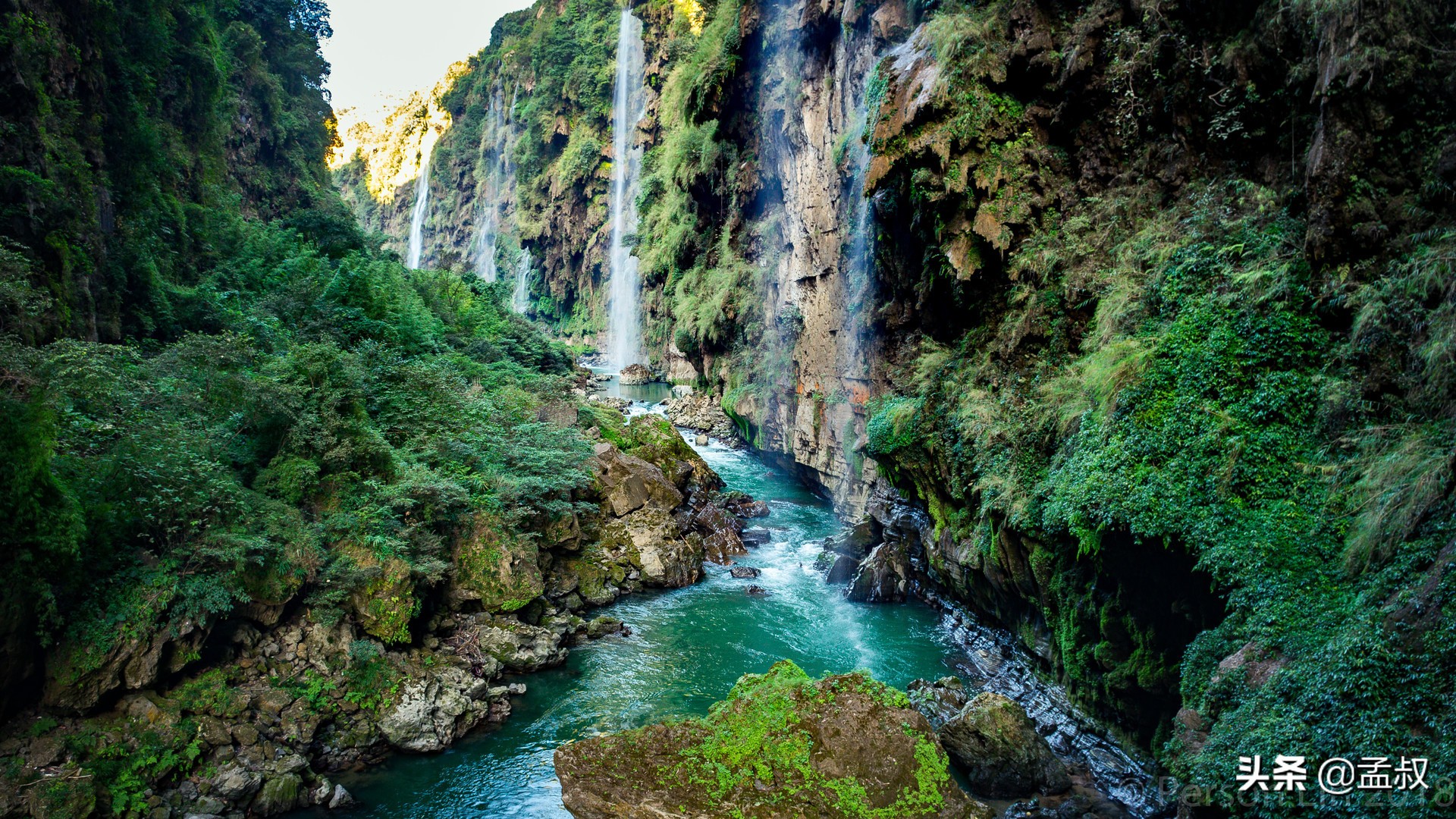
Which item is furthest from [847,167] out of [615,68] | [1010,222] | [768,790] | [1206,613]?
[615,68]

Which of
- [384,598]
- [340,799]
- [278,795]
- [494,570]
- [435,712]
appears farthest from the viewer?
[494,570]

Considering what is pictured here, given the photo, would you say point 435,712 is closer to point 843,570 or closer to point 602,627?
point 602,627

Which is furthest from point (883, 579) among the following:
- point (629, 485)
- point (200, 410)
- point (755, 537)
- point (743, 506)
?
point (200, 410)

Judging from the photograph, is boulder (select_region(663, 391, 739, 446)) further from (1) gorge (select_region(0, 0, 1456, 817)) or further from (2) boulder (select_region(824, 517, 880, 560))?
(2) boulder (select_region(824, 517, 880, 560))

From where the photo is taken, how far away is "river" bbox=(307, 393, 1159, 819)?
8688 millimetres

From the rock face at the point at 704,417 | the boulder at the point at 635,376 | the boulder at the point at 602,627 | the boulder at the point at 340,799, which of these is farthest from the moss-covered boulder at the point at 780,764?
the boulder at the point at 635,376

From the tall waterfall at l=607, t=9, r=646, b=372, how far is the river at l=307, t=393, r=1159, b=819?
100 feet

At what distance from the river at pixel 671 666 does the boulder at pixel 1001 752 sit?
1.02 meters

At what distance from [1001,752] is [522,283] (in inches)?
2431

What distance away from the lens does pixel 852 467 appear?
1984 cm

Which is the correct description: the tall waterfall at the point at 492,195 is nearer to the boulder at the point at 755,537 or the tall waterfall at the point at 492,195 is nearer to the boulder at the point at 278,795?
the boulder at the point at 755,537

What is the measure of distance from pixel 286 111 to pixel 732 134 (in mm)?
20699

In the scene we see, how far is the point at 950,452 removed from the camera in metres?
12.4

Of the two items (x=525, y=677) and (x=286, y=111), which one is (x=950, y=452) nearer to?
(x=525, y=677)
